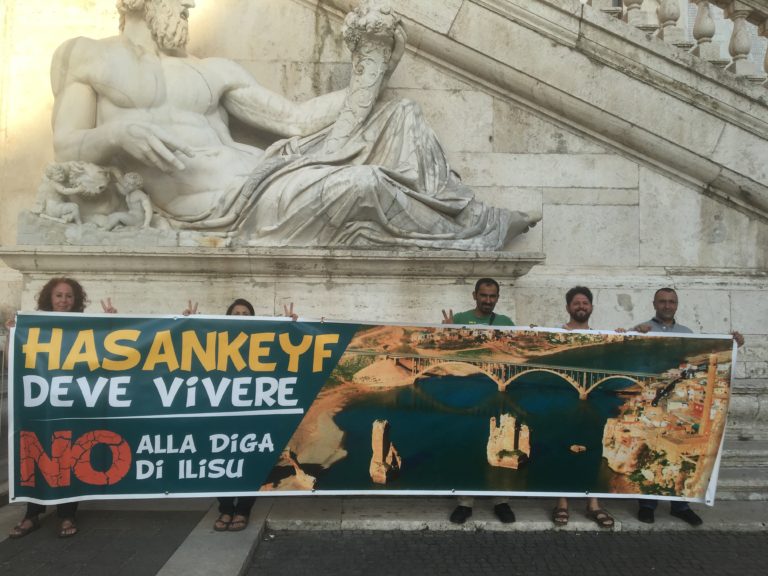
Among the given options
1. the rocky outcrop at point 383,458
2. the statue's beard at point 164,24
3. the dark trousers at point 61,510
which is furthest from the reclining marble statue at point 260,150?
the dark trousers at point 61,510

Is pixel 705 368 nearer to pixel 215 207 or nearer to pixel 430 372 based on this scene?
pixel 430 372

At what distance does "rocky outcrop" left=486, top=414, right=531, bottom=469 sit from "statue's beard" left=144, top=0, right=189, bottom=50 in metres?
4.42

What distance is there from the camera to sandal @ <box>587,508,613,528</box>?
3.68 meters

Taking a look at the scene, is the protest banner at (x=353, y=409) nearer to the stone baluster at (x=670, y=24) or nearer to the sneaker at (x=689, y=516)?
the sneaker at (x=689, y=516)

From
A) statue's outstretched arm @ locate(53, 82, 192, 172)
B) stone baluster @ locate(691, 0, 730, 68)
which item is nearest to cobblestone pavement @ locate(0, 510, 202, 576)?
statue's outstretched arm @ locate(53, 82, 192, 172)

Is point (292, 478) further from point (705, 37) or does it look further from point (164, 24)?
point (705, 37)

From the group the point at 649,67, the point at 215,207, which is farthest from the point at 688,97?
the point at 215,207

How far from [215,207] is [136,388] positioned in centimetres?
215

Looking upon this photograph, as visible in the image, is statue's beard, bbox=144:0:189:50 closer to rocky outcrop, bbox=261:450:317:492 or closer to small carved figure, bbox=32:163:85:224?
small carved figure, bbox=32:163:85:224

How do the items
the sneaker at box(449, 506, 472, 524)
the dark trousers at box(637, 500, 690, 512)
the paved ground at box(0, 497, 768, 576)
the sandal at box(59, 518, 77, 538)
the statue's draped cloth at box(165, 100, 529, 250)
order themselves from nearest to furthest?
the paved ground at box(0, 497, 768, 576) → the sandal at box(59, 518, 77, 538) → the sneaker at box(449, 506, 472, 524) → the dark trousers at box(637, 500, 690, 512) → the statue's draped cloth at box(165, 100, 529, 250)

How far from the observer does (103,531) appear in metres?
3.47

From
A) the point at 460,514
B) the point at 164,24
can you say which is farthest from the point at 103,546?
the point at 164,24

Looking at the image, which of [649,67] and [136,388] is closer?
[136,388]

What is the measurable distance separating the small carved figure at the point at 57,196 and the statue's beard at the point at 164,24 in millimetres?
1478
